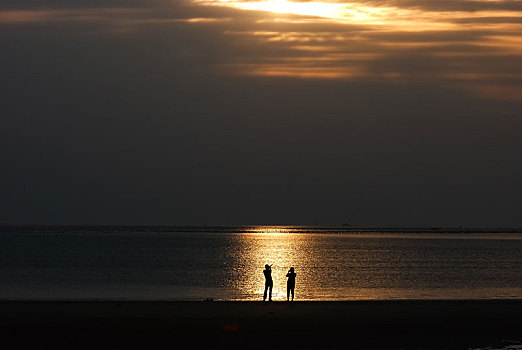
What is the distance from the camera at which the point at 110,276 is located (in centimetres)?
7688
